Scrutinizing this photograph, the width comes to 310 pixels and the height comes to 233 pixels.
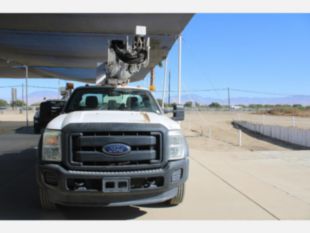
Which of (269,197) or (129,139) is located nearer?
(129,139)

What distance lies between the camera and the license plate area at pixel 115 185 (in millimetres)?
4449

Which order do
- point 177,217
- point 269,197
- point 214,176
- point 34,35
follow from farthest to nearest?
point 34,35 < point 214,176 < point 269,197 < point 177,217

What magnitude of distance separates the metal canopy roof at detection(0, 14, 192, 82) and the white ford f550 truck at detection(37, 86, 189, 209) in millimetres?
8908

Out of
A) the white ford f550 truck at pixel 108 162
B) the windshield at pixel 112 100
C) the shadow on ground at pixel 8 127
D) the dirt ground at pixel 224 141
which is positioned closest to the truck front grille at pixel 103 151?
the white ford f550 truck at pixel 108 162

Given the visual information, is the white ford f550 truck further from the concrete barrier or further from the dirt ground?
the concrete barrier

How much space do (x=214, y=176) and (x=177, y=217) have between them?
124 inches

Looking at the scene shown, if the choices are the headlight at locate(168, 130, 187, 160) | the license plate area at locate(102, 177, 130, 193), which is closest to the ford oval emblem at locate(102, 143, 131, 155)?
the license plate area at locate(102, 177, 130, 193)

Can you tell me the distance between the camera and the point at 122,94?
6.52 meters

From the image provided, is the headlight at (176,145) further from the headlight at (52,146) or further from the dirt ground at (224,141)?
the dirt ground at (224,141)

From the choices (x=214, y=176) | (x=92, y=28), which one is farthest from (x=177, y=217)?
(x=92, y=28)

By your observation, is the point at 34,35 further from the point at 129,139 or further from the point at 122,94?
→ the point at 129,139

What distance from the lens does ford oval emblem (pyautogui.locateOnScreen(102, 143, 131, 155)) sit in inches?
178

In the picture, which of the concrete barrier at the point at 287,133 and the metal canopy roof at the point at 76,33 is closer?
the metal canopy roof at the point at 76,33

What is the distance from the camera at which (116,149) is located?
4523mm
